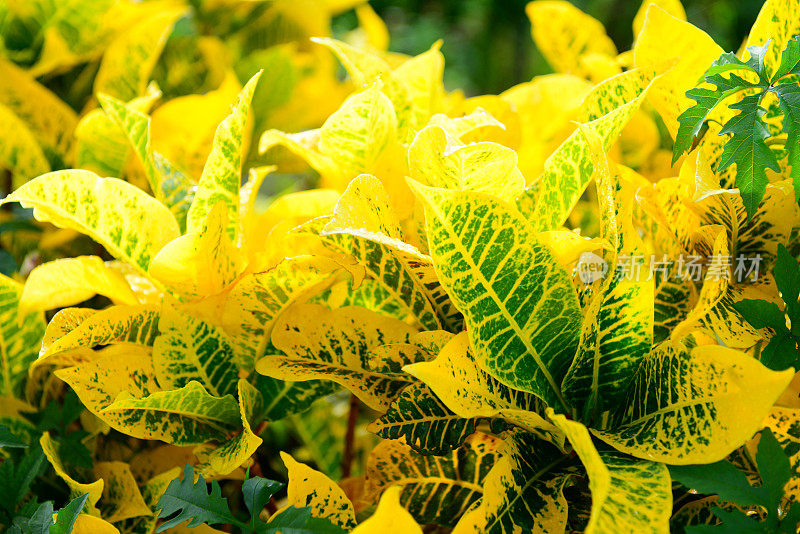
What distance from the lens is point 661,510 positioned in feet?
1.42

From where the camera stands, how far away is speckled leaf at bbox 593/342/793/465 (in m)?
0.44

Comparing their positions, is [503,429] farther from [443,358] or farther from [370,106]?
[370,106]

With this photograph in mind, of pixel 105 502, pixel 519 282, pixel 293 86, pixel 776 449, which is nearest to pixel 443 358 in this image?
pixel 519 282

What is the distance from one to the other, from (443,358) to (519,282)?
0.07 meters

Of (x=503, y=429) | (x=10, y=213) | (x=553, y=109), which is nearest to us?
(x=503, y=429)

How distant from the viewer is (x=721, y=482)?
46 centimetres

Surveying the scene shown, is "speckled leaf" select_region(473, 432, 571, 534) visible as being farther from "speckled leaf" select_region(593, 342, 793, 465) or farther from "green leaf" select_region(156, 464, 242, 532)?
"green leaf" select_region(156, 464, 242, 532)

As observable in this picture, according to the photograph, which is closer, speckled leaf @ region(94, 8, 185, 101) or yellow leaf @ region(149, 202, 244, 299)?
yellow leaf @ region(149, 202, 244, 299)

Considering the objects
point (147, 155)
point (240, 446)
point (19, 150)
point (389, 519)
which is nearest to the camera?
point (389, 519)

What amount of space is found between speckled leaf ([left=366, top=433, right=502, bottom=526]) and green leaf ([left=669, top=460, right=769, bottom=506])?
160 millimetres

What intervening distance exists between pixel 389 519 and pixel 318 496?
0.34ft

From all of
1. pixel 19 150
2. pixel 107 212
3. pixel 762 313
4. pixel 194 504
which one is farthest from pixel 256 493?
pixel 19 150

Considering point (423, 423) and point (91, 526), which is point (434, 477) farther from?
point (91, 526)

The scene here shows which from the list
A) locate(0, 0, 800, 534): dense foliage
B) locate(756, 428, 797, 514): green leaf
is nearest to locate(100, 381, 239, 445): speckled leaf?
locate(0, 0, 800, 534): dense foliage
